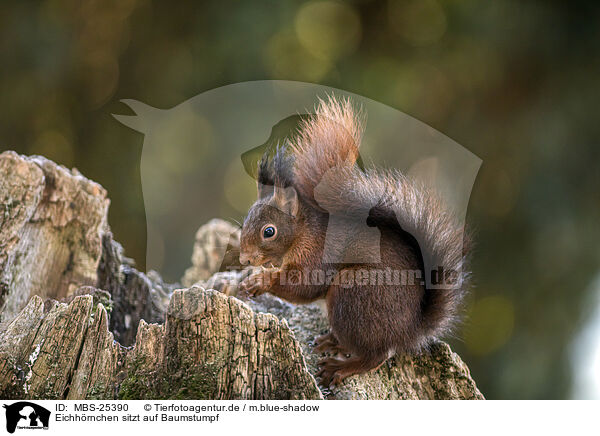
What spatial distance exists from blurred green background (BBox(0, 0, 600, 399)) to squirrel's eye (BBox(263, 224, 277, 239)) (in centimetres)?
45

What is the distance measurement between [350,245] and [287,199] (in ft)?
0.58

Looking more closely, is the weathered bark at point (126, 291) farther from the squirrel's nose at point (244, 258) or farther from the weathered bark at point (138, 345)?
the squirrel's nose at point (244, 258)

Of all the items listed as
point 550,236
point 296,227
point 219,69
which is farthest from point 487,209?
point 219,69

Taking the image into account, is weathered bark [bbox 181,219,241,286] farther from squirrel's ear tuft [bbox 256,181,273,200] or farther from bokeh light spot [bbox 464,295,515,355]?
bokeh light spot [bbox 464,295,515,355]

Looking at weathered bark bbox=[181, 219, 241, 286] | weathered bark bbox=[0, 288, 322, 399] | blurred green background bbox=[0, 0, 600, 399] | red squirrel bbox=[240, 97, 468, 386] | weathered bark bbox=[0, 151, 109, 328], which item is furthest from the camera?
weathered bark bbox=[181, 219, 241, 286]

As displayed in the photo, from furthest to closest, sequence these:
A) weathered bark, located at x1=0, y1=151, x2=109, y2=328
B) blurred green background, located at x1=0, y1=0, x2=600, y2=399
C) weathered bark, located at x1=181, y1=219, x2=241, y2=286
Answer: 1. weathered bark, located at x1=181, y1=219, x2=241, y2=286
2. blurred green background, located at x1=0, y1=0, x2=600, y2=399
3. weathered bark, located at x1=0, y1=151, x2=109, y2=328

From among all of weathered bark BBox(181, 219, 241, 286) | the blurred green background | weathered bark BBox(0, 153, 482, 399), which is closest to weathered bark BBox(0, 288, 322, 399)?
weathered bark BBox(0, 153, 482, 399)

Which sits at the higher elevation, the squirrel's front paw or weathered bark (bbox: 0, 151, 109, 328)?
weathered bark (bbox: 0, 151, 109, 328)

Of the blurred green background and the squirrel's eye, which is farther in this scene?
the blurred green background

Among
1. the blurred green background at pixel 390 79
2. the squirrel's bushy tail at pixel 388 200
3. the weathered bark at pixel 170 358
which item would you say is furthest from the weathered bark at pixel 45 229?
the squirrel's bushy tail at pixel 388 200

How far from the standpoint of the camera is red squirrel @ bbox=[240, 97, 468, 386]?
3.39 feet

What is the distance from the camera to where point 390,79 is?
1502 mm
